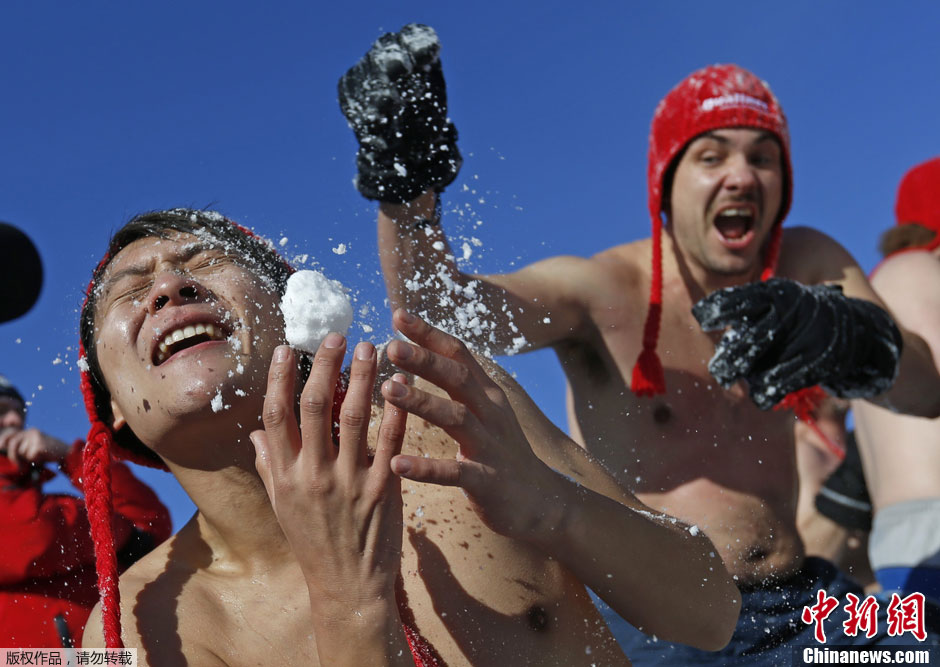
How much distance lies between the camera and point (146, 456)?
2.31 m

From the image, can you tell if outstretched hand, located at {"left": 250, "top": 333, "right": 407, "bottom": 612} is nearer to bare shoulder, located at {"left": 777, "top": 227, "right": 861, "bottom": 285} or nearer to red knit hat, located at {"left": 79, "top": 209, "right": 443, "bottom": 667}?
red knit hat, located at {"left": 79, "top": 209, "right": 443, "bottom": 667}

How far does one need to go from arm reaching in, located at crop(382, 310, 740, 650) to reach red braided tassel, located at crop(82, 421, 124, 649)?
76cm

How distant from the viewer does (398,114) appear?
2809 mm

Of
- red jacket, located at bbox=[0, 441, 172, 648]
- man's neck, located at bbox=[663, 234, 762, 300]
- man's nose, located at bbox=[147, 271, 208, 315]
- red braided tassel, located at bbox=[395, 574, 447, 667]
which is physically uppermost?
man's neck, located at bbox=[663, 234, 762, 300]

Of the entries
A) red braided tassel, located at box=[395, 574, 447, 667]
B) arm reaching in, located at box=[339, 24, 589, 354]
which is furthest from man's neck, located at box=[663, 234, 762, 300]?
red braided tassel, located at box=[395, 574, 447, 667]

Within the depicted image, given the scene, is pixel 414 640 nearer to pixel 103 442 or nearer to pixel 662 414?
pixel 103 442

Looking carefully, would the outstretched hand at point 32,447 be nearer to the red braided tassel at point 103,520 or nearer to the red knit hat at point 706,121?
the red braided tassel at point 103,520

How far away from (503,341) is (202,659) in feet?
4.96

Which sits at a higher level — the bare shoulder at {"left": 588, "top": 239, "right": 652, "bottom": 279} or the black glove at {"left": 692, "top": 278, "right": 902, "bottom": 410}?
the bare shoulder at {"left": 588, "top": 239, "right": 652, "bottom": 279}

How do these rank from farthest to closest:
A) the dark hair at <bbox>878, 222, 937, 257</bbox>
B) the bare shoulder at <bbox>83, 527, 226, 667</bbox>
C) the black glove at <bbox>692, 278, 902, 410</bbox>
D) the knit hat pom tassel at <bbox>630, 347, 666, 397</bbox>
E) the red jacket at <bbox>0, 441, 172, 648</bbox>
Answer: the dark hair at <bbox>878, 222, 937, 257</bbox>, the knit hat pom tassel at <bbox>630, 347, 666, 397</bbox>, the black glove at <bbox>692, 278, 902, 410</bbox>, the red jacket at <bbox>0, 441, 172, 648</bbox>, the bare shoulder at <bbox>83, 527, 226, 667</bbox>

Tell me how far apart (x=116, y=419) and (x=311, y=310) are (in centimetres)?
76

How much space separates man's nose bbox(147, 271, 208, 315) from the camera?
6.12 ft

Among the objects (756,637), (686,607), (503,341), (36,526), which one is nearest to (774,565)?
(756,637)

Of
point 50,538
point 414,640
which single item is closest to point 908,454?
point 414,640
